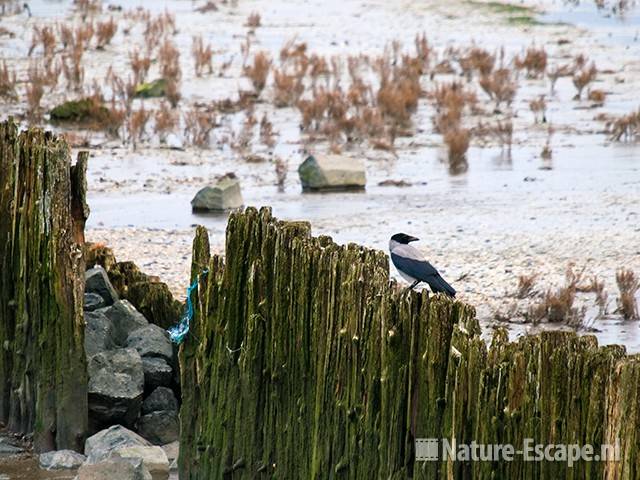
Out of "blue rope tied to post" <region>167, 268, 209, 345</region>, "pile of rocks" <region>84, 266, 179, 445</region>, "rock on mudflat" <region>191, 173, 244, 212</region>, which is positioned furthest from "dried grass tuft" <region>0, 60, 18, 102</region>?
"blue rope tied to post" <region>167, 268, 209, 345</region>

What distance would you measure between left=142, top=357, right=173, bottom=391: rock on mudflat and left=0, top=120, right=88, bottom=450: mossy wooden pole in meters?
0.75

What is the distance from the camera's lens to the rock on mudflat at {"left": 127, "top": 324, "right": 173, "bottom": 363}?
1008cm

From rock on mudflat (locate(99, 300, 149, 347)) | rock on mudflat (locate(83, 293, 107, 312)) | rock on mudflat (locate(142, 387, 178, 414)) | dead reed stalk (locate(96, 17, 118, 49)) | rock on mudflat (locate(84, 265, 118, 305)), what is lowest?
rock on mudflat (locate(142, 387, 178, 414))

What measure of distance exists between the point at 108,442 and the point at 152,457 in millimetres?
308

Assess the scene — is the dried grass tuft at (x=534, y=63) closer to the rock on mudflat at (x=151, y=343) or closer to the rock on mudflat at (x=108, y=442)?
the rock on mudflat at (x=151, y=343)

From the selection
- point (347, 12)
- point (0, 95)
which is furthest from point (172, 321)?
point (347, 12)

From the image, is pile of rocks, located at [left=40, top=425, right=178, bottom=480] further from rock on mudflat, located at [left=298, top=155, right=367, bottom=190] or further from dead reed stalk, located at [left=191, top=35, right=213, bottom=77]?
dead reed stalk, located at [left=191, top=35, right=213, bottom=77]

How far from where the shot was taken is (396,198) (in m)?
18.1

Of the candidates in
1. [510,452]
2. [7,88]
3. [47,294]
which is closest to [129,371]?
[47,294]

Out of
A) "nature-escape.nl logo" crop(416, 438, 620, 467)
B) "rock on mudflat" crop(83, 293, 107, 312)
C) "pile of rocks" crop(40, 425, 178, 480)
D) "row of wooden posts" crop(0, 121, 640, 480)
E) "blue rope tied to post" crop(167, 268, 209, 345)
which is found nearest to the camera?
"nature-escape.nl logo" crop(416, 438, 620, 467)

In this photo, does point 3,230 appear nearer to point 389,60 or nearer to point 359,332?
point 359,332

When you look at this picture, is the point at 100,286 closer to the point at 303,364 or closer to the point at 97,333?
the point at 97,333

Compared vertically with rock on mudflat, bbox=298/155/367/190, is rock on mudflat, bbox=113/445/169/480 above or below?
below

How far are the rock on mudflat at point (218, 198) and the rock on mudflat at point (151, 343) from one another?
6.93 meters
